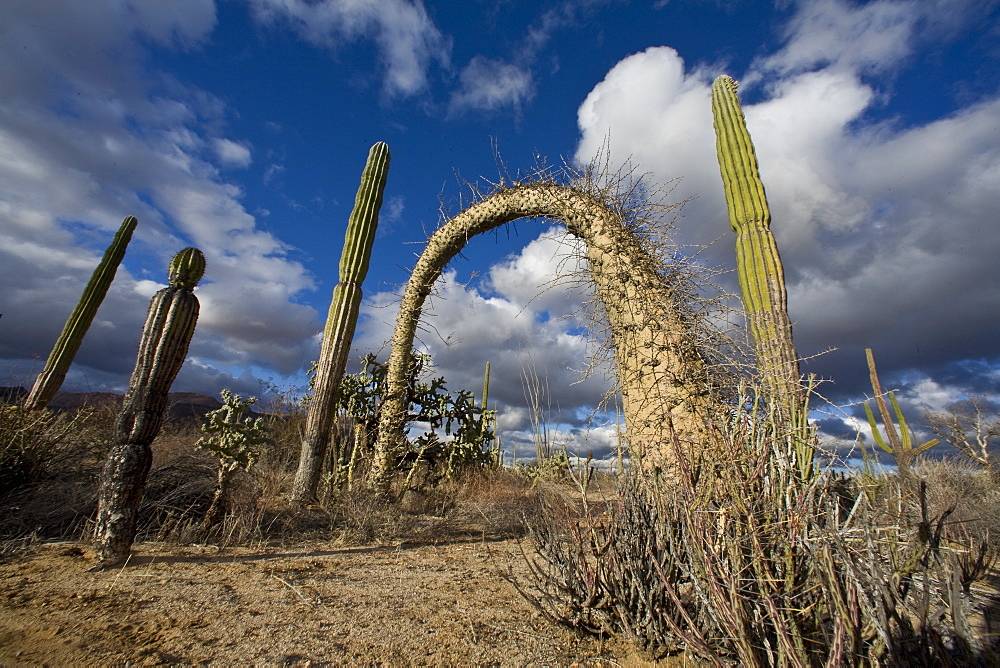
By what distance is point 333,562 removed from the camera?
3447 millimetres

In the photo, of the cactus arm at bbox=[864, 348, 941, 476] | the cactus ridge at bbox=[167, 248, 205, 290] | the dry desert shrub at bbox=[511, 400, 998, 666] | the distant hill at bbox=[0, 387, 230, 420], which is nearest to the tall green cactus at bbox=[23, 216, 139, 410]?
the distant hill at bbox=[0, 387, 230, 420]

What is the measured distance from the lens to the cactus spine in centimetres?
472

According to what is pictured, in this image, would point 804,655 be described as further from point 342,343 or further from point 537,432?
point 342,343

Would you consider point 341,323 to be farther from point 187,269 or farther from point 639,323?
point 639,323

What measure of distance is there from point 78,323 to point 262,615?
893cm

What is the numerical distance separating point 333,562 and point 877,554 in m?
3.28

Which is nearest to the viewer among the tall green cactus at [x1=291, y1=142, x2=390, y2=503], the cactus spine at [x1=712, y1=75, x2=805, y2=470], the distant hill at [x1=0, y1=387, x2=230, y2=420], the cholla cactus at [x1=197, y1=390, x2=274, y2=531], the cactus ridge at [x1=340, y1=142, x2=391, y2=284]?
the cholla cactus at [x1=197, y1=390, x2=274, y2=531]

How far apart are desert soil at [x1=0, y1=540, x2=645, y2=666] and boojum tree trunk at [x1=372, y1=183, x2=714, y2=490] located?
117 centimetres

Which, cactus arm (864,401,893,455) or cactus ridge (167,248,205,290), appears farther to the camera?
cactus arm (864,401,893,455)

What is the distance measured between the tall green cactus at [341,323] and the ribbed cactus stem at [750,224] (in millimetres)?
4613

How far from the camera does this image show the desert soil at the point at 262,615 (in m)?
2.02

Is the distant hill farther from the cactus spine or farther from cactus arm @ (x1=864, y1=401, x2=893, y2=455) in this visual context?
cactus arm @ (x1=864, y1=401, x2=893, y2=455)

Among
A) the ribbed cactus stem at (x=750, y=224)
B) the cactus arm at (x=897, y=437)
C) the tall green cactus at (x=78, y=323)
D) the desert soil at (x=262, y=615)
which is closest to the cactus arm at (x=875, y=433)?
the cactus arm at (x=897, y=437)

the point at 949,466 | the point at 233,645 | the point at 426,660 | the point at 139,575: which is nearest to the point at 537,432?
the point at 426,660
